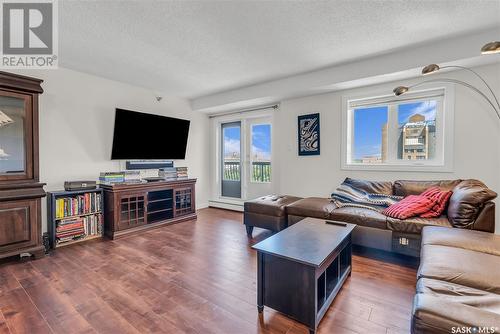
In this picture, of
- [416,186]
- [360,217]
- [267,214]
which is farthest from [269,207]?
[416,186]

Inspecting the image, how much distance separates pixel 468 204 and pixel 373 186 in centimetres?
112

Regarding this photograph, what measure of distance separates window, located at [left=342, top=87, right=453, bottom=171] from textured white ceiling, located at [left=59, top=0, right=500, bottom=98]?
82 cm

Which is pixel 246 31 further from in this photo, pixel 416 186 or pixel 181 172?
pixel 181 172

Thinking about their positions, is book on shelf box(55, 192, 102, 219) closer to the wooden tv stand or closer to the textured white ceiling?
the wooden tv stand

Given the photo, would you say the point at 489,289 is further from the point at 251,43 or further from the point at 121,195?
the point at 121,195

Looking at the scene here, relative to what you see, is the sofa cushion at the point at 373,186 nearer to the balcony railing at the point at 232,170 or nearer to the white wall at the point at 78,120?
the balcony railing at the point at 232,170

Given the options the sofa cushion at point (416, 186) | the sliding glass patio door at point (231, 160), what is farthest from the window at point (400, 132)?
the sliding glass patio door at point (231, 160)

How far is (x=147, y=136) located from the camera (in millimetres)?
3953

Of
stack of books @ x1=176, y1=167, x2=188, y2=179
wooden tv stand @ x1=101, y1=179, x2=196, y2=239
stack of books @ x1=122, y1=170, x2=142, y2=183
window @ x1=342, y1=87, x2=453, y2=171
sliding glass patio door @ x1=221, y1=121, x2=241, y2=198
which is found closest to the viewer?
window @ x1=342, y1=87, x2=453, y2=171

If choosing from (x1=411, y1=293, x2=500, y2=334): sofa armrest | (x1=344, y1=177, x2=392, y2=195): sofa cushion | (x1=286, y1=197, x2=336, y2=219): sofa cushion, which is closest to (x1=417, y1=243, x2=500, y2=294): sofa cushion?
(x1=411, y1=293, x2=500, y2=334): sofa armrest

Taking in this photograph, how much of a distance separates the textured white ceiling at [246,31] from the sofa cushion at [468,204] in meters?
1.56

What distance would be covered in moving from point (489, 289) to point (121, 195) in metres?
3.73

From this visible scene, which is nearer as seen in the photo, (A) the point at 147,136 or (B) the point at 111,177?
(B) the point at 111,177

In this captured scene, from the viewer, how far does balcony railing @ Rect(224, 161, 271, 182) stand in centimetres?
468
